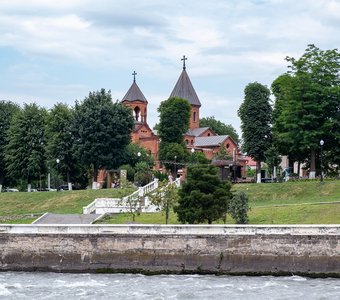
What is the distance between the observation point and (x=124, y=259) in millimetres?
39406

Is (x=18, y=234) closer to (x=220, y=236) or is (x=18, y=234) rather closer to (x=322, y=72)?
(x=220, y=236)

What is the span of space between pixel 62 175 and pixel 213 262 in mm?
47315

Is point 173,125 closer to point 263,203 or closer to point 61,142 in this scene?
point 61,142

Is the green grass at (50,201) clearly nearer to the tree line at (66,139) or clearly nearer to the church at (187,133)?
the tree line at (66,139)

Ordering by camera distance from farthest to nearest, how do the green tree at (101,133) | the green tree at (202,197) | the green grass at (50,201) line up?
the green tree at (101,133) < the green grass at (50,201) < the green tree at (202,197)

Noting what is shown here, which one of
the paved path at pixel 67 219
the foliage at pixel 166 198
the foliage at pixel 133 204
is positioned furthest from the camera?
the paved path at pixel 67 219

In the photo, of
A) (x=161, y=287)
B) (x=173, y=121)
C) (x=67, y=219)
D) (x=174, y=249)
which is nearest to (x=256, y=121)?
(x=173, y=121)

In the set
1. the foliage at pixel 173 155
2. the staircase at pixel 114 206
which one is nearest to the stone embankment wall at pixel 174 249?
the staircase at pixel 114 206

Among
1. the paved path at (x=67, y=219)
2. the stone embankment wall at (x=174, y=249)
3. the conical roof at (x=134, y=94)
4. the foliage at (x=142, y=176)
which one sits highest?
the conical roof at (x=134, y=94)

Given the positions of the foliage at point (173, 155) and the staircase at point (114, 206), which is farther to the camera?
the foliage at point (173, 155)

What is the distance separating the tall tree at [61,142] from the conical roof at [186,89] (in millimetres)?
45969

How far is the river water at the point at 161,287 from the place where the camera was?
32.0 m

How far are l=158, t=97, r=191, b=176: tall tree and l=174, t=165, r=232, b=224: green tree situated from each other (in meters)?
48.1

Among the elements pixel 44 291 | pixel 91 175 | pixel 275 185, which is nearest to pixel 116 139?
pixel 91 175
